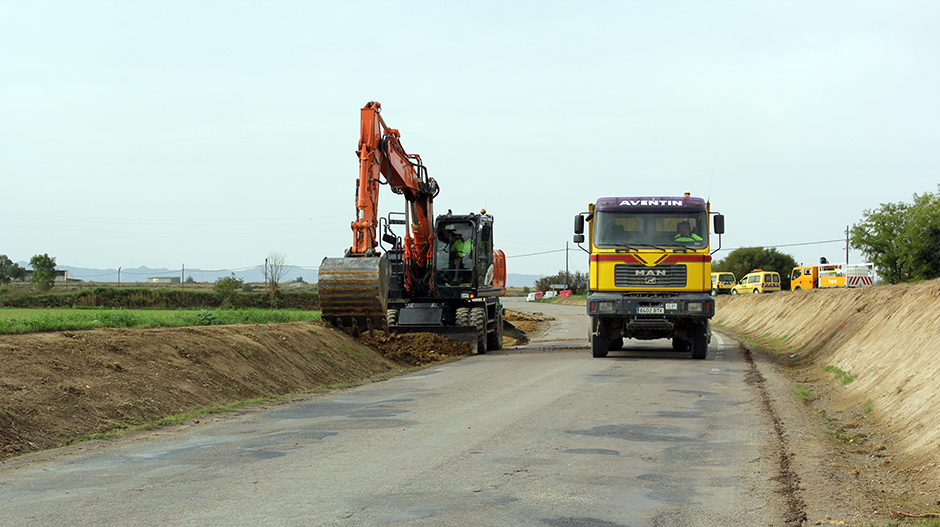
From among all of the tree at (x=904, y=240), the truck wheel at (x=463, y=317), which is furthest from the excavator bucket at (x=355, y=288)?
the tree at (x=904, y=240)

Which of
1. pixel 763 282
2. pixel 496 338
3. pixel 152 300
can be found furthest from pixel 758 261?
pixel 496 338

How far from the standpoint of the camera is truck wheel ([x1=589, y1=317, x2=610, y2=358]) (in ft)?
63.4

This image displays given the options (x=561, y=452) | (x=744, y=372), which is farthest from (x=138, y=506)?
(x=744, y=372)

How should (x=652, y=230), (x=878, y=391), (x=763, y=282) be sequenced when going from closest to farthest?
(x=878, y=391)
(x=652, y=230)
(x=763, y=282)

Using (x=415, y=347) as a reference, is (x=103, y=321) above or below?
above

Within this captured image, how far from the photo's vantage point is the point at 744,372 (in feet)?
53.8

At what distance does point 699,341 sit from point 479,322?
6013 millimetres

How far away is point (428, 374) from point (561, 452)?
8.47 meters

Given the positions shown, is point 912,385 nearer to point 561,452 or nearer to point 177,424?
point 561,452

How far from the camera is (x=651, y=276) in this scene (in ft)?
59.7

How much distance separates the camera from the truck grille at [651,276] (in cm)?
1814

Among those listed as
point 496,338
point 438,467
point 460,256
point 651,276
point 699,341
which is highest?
point 460,256

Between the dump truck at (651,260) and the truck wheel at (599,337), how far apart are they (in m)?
0.88

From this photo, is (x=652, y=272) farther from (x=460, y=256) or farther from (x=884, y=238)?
(x=884, y=238)
